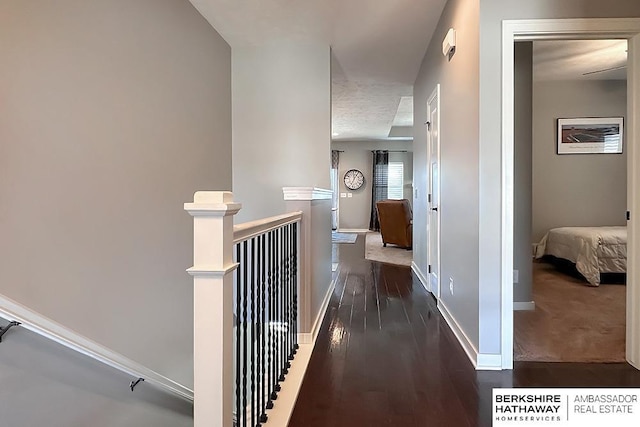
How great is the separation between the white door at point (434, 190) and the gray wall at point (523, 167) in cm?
66

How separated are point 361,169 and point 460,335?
8.69 metres

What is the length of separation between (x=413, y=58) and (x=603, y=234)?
9.67ft

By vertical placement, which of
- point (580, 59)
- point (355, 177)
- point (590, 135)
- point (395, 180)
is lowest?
point (395, 180)

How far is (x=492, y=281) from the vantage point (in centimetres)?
225

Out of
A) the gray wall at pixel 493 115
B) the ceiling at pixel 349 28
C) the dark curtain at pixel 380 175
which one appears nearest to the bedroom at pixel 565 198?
the gray wall at pixel 493 115

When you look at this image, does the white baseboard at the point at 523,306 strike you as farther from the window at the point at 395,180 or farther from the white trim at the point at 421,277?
the window at the point at 395,180

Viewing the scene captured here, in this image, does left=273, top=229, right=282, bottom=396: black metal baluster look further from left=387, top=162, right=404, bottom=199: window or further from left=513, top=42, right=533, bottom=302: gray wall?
left=387, top=162, right=404, bottom=199: window

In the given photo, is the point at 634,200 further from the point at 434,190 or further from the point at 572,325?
the point at 434,190

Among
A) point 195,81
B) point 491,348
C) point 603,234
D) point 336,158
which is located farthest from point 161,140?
point 336,158

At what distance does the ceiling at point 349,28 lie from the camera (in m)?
3.11

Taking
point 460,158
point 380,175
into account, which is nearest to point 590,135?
point 460,158

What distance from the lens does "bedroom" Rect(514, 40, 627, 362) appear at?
9.18 feet

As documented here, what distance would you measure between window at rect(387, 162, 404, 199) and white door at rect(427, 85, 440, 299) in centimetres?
678

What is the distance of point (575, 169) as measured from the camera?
5.59 metres
